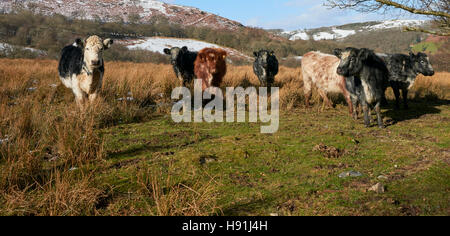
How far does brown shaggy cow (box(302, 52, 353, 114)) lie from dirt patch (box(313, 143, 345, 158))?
95.8 inches

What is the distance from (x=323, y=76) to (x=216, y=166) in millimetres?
4435

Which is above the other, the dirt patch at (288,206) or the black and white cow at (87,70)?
the black and white cow at (87,70)

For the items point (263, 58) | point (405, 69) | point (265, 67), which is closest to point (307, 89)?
point (265, 67)

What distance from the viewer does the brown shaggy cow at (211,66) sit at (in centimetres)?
712

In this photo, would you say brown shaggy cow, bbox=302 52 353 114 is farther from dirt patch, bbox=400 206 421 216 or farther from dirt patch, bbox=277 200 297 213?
dirt patch, bbox=277 200 297 213

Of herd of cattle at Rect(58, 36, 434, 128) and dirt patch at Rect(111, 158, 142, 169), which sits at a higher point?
herd of cattle at Rect(58, 36, 434, 128)

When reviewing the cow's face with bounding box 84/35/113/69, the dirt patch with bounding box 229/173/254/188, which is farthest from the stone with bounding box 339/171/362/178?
the cow's face with bounding box 84/35/113/69

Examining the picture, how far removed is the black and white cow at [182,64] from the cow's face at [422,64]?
572 centimetres

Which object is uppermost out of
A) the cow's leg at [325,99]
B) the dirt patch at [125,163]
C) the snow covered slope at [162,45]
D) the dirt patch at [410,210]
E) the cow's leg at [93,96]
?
the snow covered slope at [162,45]

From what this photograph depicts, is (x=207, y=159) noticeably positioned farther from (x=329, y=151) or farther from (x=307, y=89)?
(x=307, y=89)

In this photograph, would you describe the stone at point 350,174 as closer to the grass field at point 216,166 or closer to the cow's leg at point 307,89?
the grass field at point 216,166

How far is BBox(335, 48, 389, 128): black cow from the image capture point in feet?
16.3

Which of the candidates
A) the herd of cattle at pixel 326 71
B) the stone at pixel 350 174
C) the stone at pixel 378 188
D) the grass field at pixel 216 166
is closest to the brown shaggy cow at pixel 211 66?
the herd of cattle at pixel 326 71
